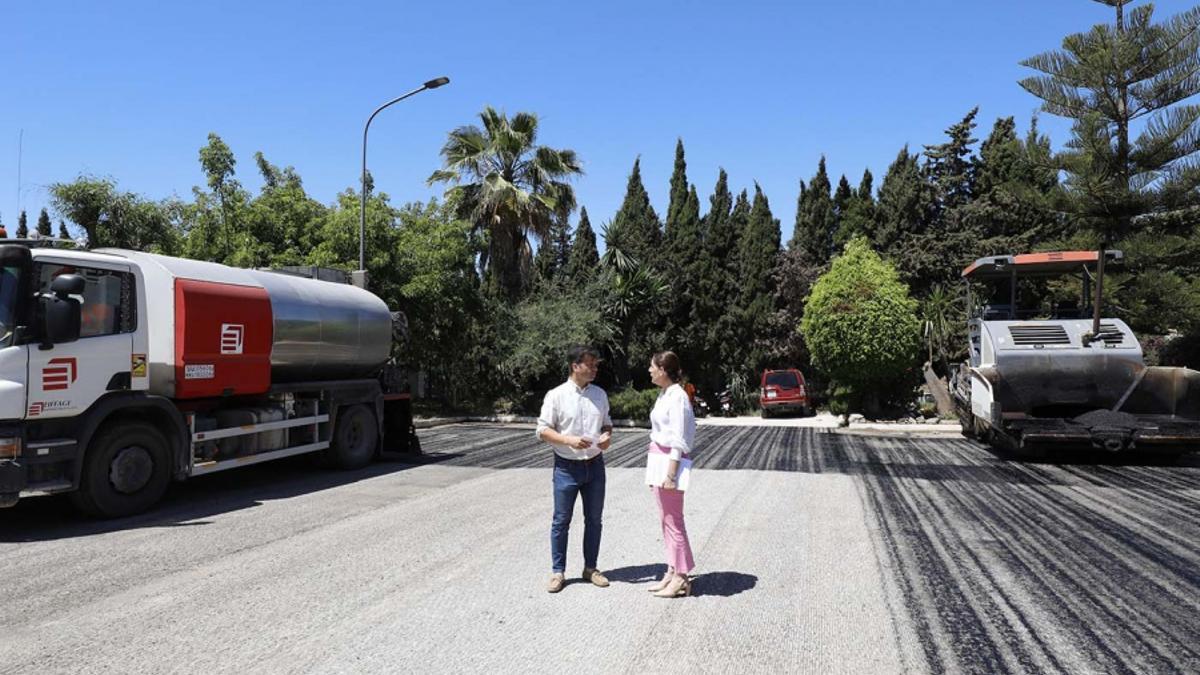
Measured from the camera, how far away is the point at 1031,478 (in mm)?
10648

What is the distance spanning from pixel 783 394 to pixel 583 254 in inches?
409

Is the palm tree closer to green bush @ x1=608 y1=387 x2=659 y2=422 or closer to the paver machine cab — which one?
green bush @ x1=608 y1=387 x2=659 y2=422

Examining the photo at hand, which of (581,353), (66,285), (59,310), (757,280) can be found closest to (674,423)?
(581,353)

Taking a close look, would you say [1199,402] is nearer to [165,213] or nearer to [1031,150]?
[1031,150]

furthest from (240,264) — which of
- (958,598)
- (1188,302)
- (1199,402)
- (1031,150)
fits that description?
(1188,302)

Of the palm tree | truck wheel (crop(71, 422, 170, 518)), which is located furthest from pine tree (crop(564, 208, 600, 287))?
truck wheel (crop(71, 422, 170, 518))

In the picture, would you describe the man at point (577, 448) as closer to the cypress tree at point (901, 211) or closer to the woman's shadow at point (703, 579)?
the woman's shadow at point (703, 579)

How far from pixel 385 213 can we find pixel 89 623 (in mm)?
18059

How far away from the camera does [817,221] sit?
35906 millimetres

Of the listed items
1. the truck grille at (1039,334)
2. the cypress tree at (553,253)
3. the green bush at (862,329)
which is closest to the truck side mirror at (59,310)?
the truck grille at (1039,334)

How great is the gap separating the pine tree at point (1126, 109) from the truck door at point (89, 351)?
74.7 feet

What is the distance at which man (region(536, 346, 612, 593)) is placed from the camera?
5.42m

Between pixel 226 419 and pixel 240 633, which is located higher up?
pixel 226 419

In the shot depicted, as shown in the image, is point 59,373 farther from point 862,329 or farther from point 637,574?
point 862,329
